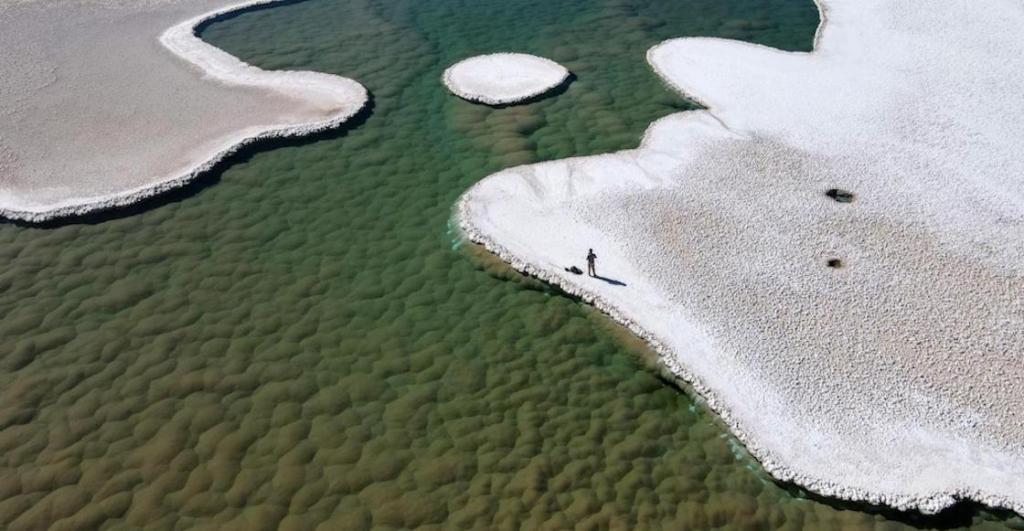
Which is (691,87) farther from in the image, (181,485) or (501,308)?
(181,485)

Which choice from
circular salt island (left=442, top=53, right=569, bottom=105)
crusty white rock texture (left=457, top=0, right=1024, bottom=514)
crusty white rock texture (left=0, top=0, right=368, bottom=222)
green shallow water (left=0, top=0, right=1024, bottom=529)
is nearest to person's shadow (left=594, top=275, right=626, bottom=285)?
crusty white rock texture (left=457, top=0, right=1024, bottom=514)

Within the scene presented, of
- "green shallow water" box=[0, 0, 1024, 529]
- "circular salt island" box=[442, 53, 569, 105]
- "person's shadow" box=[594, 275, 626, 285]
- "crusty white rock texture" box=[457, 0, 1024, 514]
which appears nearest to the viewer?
"green shallow water" box=[0, 0, 1024, 529]

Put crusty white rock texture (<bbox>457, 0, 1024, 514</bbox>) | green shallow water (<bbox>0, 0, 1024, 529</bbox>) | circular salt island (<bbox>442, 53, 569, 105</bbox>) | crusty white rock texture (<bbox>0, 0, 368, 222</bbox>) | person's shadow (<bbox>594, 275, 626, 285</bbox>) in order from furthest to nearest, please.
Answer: circular salt island (<bbox>442, 53, 569, 105</bbox>) < crusty white rock texture (<bbox>0, 0, 368, 222</bbox>) < person's shadow (<bbox>594, 275, 626, 285</bbox>) < crusty white rock texture (<bbox>457, 0, 1024, 514</bbox>) < green shallow water (<bbox>0, 0, 1024, 529</bbox>)

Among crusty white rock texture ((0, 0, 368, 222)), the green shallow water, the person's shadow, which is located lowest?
the green shallow water

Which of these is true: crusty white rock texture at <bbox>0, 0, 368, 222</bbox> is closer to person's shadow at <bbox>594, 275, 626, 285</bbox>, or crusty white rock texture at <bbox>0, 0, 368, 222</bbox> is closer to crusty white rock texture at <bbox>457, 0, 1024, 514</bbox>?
crusty white rock texture at <bbox>457, 0, 1024, 514</bbox>

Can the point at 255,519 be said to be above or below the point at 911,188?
below

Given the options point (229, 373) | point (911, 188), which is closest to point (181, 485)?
point (229, 373)
